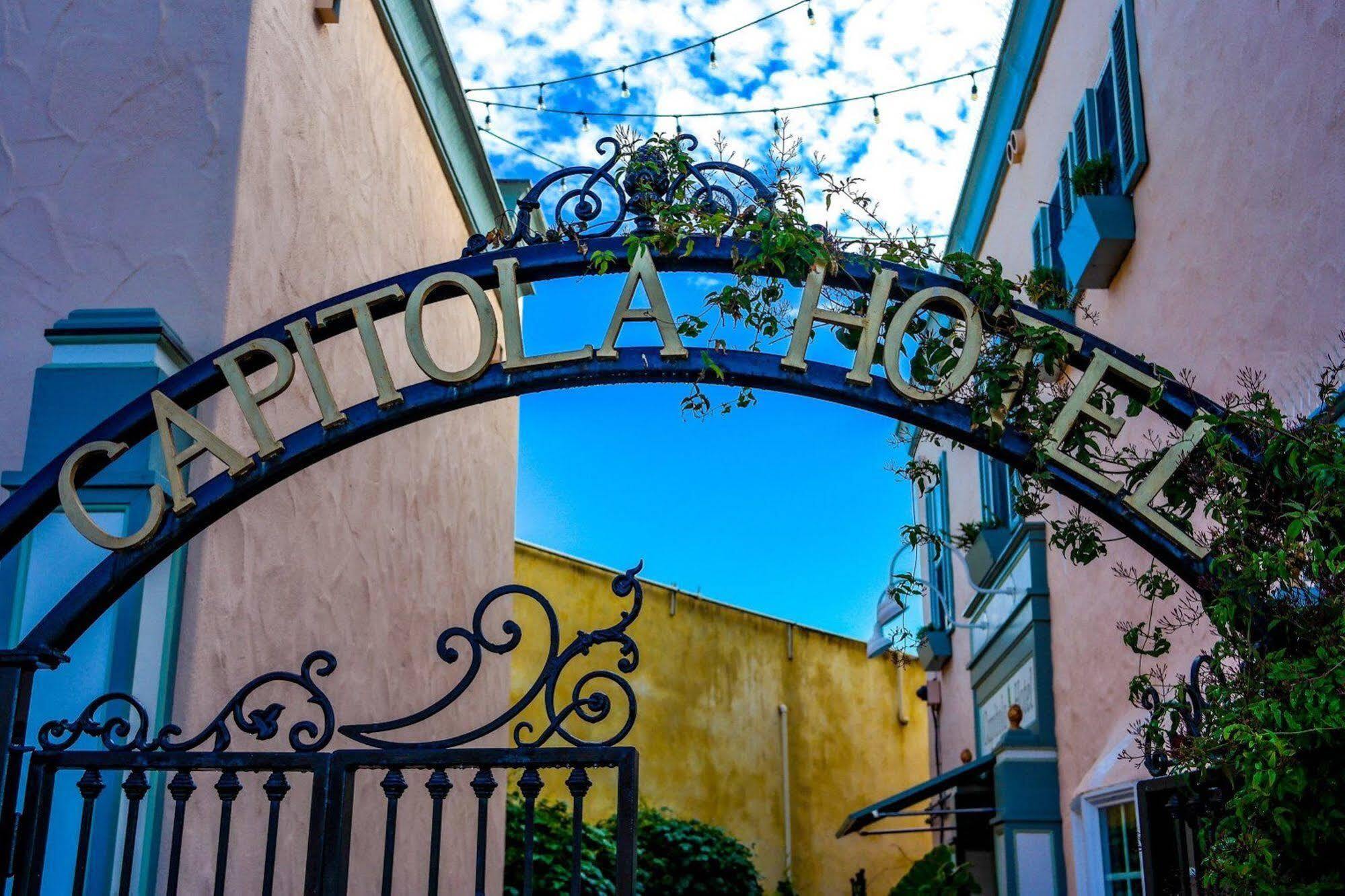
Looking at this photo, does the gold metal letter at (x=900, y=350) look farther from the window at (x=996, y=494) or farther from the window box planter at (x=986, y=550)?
the window box planter at (x=986, y=550)

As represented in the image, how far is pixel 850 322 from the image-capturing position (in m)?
4.08

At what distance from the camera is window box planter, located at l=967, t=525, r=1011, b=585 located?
31.3 ft

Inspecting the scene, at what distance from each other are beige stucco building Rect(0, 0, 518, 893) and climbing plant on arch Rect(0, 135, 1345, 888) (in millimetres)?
313

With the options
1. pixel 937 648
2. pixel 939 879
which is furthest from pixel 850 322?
pixel 937 648

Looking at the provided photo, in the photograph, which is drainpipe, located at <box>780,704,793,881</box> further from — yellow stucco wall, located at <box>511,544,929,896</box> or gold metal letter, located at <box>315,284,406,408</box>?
gold metal letter, located at <box>315,284,406,408</box>

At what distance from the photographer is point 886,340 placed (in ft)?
13.1

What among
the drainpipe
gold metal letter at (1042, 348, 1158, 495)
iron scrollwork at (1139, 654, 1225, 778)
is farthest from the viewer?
the drainpipe

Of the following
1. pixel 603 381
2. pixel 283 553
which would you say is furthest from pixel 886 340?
pixel 283 553

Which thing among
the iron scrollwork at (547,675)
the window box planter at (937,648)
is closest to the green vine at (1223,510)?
the iron scrollwork at (547,675)

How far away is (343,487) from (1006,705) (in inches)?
221

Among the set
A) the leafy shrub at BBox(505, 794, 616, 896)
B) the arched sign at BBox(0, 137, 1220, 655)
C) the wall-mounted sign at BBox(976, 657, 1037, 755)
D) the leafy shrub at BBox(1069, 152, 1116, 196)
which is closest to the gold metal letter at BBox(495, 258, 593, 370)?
the arched sign at BBox(0, 137, 1220, 655)

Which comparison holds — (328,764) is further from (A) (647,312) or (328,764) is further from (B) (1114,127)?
(B) (1114,127)

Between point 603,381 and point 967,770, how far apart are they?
608cm

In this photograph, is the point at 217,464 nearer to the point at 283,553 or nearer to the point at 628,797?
the point at 283,553
